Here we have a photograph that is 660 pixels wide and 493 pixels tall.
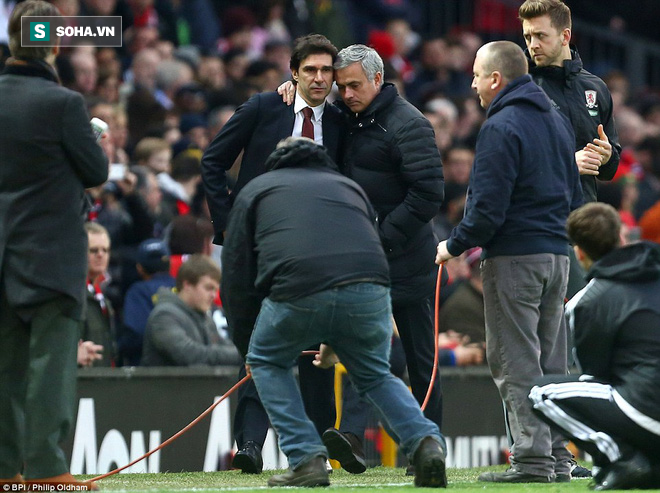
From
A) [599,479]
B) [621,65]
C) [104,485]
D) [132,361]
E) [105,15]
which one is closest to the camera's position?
[599,479]

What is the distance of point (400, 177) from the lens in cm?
834

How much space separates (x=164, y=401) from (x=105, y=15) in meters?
6.06

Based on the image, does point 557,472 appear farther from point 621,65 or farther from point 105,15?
point 621,65

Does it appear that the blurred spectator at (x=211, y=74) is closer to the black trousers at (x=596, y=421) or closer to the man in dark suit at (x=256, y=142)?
the man in dark suit at (x=256, y=142)

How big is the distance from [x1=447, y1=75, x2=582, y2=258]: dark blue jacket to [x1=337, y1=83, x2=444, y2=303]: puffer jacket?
472mm

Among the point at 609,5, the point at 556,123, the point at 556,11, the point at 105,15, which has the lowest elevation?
the point at 556,123

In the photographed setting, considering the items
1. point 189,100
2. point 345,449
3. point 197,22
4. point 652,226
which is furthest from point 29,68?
point 197,22

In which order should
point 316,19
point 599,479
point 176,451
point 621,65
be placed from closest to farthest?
point 599,479 < point 176,451 < point 316,19 < point 621,65

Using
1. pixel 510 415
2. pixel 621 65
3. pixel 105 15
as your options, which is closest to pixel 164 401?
pixel 510 415

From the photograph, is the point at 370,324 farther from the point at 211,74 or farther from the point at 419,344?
the point at 211,74

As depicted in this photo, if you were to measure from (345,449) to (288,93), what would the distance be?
2.11m

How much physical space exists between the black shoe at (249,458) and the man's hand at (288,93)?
6.59 feet

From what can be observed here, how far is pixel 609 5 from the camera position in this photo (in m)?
22.8

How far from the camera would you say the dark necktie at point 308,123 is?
27.6 ft
